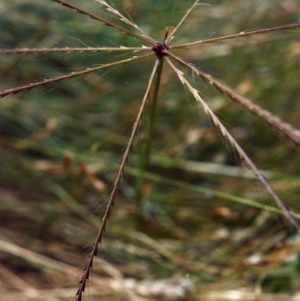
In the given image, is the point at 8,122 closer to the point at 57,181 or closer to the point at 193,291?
the point at 57,181

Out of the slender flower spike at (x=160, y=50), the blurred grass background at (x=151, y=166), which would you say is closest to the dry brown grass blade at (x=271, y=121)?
the slender flower spike at (x=160, y=50)

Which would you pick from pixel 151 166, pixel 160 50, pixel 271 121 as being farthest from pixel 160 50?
pixel 151 166

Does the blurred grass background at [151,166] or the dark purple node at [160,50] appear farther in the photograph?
→ the blurred grass background at [151,166]

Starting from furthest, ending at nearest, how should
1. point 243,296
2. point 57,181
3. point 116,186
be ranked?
point 57,181, point 243,296, point 116,186

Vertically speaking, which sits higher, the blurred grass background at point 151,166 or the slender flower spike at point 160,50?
the blurred grass background at point 151,166

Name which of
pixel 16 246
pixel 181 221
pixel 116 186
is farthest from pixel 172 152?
pixel 116 186

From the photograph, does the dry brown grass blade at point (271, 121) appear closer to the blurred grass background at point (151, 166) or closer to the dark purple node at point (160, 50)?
the dark purple node at point (160, 50)

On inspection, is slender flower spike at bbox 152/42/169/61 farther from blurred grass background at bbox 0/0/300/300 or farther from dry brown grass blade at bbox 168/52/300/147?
blurred grass background at bbox 0/0/300/300

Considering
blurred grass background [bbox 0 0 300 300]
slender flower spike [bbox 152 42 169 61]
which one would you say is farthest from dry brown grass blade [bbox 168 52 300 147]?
blurred grass background [bbox 0 0 300 300]

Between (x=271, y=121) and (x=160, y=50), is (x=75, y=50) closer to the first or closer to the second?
(x=160, y=50)
